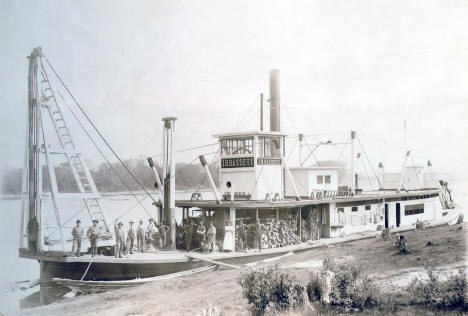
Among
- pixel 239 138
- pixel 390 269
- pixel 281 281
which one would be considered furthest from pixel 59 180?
pixel 390 269

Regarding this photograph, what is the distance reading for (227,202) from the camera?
10062mm

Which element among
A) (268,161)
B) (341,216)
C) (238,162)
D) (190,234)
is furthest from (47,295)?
(341,216)

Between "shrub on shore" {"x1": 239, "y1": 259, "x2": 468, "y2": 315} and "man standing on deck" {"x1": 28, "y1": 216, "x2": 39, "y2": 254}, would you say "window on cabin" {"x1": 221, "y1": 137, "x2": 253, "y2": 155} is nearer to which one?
"shrub on shore" {"x1": 239, "y1": 259, "x2": 468, "y2": 315}

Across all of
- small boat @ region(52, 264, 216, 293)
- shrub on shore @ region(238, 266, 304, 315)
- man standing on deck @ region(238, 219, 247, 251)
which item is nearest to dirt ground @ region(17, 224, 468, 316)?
small boat @ region(52, 264, 216, 293)

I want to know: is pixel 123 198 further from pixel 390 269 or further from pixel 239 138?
pixel 390 269

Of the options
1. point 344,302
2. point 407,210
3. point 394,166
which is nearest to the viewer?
point 344,302

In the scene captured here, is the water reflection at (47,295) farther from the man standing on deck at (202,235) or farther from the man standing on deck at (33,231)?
the man standing on deck at (202,235)

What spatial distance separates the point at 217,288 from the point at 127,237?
7.51ft

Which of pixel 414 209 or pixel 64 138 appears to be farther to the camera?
pixel 414 209

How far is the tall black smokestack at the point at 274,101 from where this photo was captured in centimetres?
932

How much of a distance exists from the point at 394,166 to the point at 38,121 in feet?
30.0

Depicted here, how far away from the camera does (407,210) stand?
14.6 metres

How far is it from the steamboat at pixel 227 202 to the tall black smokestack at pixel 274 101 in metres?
0.03

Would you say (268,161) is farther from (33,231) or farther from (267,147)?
(33,231)
